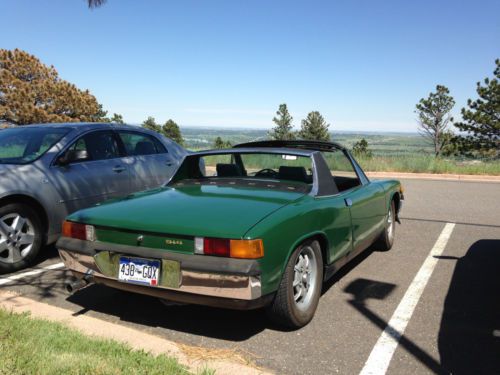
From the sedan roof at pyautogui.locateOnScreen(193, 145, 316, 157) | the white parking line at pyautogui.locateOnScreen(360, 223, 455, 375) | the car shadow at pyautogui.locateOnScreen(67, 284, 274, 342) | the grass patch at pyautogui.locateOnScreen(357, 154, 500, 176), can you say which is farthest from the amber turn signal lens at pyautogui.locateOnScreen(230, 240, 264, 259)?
the grass patch at pyautogui.locateOnScreen(357, 154, 500, 176)

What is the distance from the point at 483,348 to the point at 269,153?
2.30 metres

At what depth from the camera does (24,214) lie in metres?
4.79

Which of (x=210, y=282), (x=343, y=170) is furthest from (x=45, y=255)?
(x=343, y=170)

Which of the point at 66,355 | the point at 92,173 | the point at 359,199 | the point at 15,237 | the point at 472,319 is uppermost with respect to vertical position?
the point at 92,173

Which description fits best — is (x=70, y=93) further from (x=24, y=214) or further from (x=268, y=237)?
(x=268, y=237)

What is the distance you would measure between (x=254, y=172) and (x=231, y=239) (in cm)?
192

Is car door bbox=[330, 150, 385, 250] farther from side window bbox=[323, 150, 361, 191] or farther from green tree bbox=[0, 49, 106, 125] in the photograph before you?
green tree bbox=[0, 49, 106, 125]

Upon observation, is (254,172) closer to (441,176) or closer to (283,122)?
(441,176)

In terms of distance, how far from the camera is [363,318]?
147 inches

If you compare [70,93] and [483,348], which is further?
[70,93]

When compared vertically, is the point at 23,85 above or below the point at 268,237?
above

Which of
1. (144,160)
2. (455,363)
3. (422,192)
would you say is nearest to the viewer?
(455,363)

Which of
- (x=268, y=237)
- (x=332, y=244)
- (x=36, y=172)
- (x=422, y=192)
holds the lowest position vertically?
(x=422, y=192)

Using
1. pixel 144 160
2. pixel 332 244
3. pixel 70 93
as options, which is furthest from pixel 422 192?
pixel 70 93
